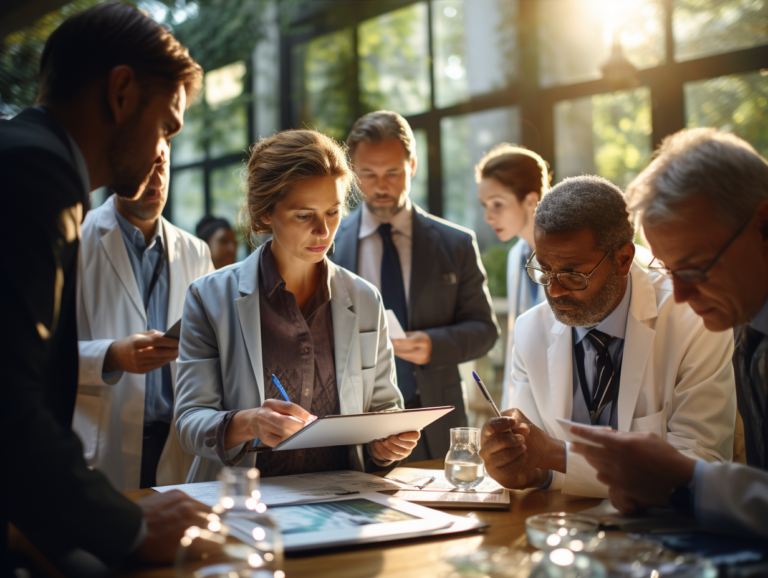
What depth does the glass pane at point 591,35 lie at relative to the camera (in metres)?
4.81

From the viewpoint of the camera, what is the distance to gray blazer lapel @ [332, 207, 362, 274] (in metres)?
3.03

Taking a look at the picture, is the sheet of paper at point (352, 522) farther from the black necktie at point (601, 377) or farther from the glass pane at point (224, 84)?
the glass pane at point (224, 84)

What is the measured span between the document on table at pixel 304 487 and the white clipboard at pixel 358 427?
103 mm

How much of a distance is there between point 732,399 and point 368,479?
1.05 m

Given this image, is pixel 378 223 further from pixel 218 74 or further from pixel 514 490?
pixel 218 74

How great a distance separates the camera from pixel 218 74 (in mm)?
8242

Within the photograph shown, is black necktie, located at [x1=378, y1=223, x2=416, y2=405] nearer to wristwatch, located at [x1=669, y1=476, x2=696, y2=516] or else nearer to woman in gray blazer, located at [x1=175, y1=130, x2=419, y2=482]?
woman in gray blazer, located at [x1=175, y1=130, x2=419, y2=482]

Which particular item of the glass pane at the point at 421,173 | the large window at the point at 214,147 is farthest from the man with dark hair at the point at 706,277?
the large window at the point at 214,147

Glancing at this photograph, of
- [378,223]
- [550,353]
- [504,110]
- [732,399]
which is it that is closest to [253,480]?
[550,353]

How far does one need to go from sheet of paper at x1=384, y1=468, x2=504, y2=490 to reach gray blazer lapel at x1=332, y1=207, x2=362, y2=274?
1.32 metres

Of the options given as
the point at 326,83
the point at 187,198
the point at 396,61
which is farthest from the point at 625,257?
the point at 187,198

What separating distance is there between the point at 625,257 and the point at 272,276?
1110 mm

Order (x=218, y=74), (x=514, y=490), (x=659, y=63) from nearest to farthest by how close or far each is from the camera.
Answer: (x=514, y=490) → (x=659, y=63) → (x=218, y=74)

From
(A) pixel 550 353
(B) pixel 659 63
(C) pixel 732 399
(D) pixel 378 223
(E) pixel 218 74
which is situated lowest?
(C) pixel 732 399
